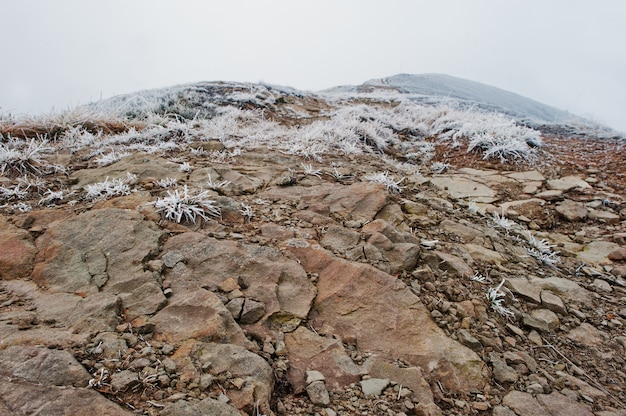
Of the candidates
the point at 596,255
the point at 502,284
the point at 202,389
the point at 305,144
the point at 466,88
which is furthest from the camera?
the point at 466,88

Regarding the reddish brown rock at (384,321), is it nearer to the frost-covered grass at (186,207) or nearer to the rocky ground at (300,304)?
the rocky ground at (300,304)

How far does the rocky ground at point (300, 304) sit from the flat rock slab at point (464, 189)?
490 mm

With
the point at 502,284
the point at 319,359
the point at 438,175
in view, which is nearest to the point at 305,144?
the point at 438,175

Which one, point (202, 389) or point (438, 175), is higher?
point (438, 175)

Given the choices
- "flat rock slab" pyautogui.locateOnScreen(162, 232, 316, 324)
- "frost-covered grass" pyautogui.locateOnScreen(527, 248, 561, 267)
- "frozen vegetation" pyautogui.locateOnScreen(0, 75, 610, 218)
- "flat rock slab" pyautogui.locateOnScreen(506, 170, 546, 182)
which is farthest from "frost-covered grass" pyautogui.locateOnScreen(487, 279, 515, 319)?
"flat rock slab" pyautogui.locateOnScreen(506, 170, 546, 182)

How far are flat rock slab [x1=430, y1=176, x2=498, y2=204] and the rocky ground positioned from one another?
490 mm

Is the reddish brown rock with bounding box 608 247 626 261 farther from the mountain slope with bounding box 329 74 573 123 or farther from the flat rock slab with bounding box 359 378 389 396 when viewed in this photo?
the mountain slope with bounding box 329 74 573 123

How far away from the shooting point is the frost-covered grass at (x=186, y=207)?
2639 millimetres

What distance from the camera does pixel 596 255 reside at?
122 inches

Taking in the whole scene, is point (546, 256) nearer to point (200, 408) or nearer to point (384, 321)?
point (384, 321)

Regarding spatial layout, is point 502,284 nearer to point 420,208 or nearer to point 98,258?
point 420,208

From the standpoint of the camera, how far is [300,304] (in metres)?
2.07

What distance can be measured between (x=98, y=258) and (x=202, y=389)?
1246 millimetres

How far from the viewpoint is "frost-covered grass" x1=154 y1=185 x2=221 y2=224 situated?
2.64 meters
